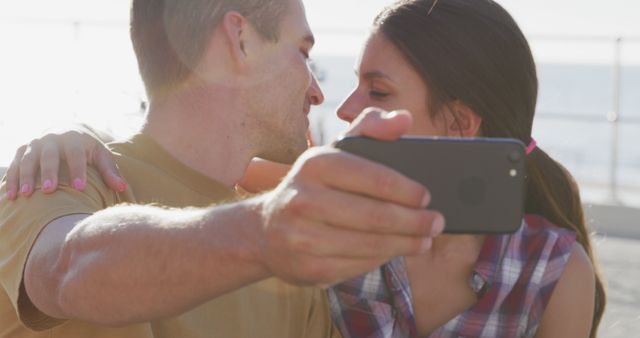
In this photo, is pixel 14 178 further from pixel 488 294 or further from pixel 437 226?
pixel 488 294

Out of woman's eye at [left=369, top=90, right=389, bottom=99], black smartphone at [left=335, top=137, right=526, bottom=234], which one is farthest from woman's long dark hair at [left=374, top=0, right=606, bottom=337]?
black smartphone at [left=335, top=137, right=526, bottom=234]

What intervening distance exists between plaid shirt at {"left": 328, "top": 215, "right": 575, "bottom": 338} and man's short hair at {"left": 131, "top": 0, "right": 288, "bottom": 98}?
29.7 inches

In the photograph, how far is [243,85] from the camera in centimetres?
286

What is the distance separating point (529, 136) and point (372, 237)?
1.98 metres

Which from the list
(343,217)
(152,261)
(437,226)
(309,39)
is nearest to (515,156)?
(437,226)

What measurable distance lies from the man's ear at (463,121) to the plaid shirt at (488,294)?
0.42 meters

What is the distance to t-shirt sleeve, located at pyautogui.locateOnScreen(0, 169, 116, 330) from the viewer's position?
1954 mm

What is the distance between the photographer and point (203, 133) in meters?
2.78

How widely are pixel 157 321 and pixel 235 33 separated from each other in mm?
877

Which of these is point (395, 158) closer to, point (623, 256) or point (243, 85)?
point (243, 85)

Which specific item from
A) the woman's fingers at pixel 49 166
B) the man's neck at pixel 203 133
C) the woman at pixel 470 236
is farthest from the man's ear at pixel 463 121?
the woman's fingers at pixel 49 166

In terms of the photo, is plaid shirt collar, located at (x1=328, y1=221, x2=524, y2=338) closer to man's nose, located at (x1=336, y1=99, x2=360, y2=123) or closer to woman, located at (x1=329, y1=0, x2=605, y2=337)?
woman, located at (x1=329, y1=0, x2=605, y2=337)

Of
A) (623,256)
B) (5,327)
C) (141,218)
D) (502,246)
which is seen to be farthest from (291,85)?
(623,256)

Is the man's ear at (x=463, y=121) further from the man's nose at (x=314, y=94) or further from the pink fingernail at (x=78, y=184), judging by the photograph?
the pink fingernail at (x=78, y=184)
